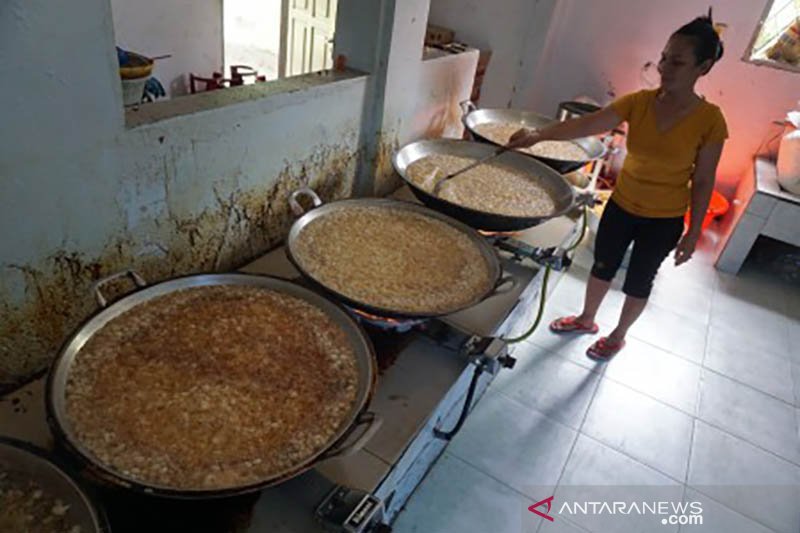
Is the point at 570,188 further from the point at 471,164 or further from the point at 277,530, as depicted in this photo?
the point at 277,530

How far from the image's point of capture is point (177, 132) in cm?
138

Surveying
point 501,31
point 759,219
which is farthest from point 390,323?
point 759,219

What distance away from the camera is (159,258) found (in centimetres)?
151

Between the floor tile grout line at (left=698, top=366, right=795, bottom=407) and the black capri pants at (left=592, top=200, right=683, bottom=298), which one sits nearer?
the black capri pants at (left=592, top=200, right=683, bottom=298)

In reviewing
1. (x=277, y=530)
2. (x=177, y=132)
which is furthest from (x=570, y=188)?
(x=277, y=530)

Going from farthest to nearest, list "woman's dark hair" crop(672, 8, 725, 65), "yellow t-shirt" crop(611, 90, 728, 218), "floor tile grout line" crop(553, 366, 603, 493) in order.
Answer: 1. "floor tile grout line" crop(553, 366, 603, 493)
2. "yellow t-shirt" crop(611, 90, 728, 218)
3. "woman's dark hair" crop(672, 8, 725, 65)

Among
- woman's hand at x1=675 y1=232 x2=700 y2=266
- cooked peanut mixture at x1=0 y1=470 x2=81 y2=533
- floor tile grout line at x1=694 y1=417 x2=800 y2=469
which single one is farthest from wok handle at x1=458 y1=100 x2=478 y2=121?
cooked peanut mixture at x1=0 y1=470 x2=81 y2=533

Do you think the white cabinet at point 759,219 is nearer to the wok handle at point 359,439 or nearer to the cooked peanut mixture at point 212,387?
the cooked peanut mixture at point 212,387

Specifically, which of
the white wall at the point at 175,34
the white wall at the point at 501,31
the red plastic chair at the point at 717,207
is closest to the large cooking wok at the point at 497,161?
the white wall at the point at 501,31

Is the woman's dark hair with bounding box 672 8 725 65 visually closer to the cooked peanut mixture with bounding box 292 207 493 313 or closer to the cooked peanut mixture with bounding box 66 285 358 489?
the cooked peanut mixture with bounding box 292 207 493 313

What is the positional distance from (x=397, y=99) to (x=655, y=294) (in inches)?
93.3

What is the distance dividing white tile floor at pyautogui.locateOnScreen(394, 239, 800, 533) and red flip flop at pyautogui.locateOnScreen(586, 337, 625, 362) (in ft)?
0.16

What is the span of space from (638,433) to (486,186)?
1.35m

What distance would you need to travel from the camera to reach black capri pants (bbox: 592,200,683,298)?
232 cm
